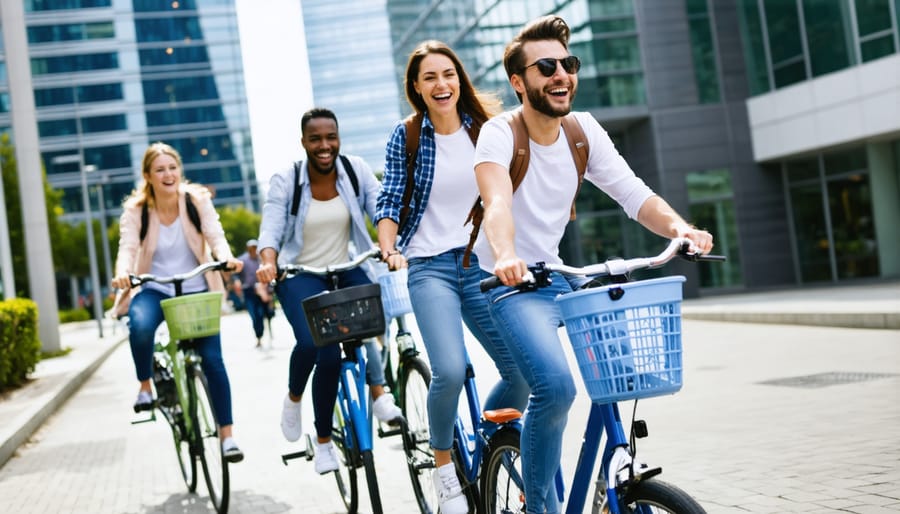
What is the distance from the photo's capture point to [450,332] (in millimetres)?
4312

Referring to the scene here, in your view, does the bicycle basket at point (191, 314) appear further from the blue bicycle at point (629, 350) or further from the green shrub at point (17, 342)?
the green shrub at point (17, 342)

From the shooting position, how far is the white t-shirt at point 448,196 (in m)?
4.57

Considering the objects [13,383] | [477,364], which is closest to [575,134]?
[477,364]

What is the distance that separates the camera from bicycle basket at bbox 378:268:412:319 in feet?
20.3

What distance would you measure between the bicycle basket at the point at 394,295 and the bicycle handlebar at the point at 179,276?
3.07 feet

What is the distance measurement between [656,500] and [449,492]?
1.59 metres

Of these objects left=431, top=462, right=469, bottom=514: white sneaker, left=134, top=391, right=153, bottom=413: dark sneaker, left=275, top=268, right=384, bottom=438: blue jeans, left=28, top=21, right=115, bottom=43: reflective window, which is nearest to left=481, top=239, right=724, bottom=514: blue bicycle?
left=431, top=462, right=469, bottom=514: white sneaker

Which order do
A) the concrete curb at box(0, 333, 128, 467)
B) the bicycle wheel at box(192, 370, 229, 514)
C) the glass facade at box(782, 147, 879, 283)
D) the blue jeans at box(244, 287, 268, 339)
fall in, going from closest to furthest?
the bicycle wheel at box(192, 370, 229, 514)
the concrete curb at box(0, 333, 128, 467)
the blue jeans at box(244, 287, 268, 339)
the glass facade at box(782, 147, 879, 283)

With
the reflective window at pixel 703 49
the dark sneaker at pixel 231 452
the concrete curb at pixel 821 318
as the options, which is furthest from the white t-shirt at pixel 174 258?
the reflective window at pixel 703 49

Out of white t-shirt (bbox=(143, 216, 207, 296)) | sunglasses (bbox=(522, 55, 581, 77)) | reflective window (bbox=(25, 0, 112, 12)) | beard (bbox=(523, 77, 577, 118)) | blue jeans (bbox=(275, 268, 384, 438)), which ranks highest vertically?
reflective window (bbox=(25, 0, 112, 12))

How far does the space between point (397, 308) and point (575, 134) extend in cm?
263

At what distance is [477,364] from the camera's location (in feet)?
46.3

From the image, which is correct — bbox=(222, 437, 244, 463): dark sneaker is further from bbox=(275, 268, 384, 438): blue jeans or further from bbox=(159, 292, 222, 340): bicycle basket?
bbox=(159, 292, 222, 340): bicycle basket

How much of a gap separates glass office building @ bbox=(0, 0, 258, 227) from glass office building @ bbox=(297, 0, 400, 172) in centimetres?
4768
